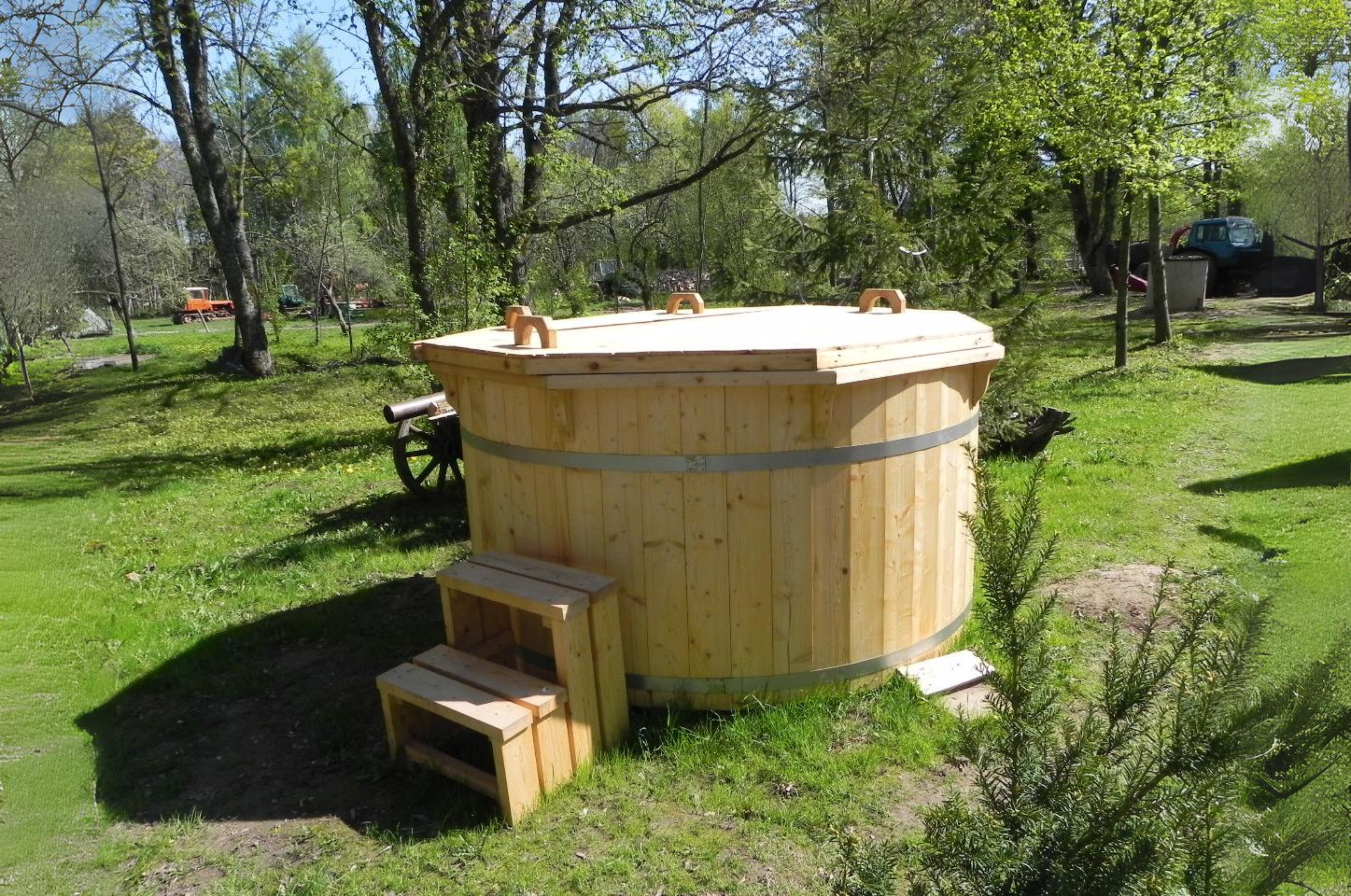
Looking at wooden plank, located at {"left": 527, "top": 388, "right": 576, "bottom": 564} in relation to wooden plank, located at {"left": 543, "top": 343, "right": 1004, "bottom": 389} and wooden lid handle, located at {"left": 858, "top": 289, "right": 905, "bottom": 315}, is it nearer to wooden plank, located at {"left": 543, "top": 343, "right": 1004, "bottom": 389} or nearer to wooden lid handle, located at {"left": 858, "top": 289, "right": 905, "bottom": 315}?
wooden plank, located at {"left": 543, "top": 343, "right": 1004, "bottom": 389}

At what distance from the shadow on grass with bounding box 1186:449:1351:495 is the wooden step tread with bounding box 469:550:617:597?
592cm

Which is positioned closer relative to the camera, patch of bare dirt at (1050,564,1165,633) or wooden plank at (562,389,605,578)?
wooden plank at (562,389,605,578)

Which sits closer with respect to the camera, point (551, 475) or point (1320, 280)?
point (551, 475)

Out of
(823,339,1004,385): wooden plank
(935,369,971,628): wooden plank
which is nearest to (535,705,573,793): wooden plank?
(823,339,1004,385): wooden plank

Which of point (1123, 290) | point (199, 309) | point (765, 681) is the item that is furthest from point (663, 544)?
point (199, 309)

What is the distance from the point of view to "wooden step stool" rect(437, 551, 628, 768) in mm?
4008

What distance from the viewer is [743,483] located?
414 centimetres

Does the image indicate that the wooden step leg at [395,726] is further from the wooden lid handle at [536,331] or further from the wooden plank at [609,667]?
the wooden lid handle at [536,331]

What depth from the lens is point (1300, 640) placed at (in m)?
4.33

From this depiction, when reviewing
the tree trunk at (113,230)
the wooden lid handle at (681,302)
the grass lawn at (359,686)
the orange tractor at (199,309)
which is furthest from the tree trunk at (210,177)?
the orange tractor at (199,309)

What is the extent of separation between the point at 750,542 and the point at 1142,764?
7.64ft

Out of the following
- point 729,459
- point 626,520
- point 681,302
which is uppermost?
point 681,302

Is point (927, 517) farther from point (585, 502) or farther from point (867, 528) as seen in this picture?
point (585, 502)

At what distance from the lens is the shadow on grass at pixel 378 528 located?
24.8 feet
